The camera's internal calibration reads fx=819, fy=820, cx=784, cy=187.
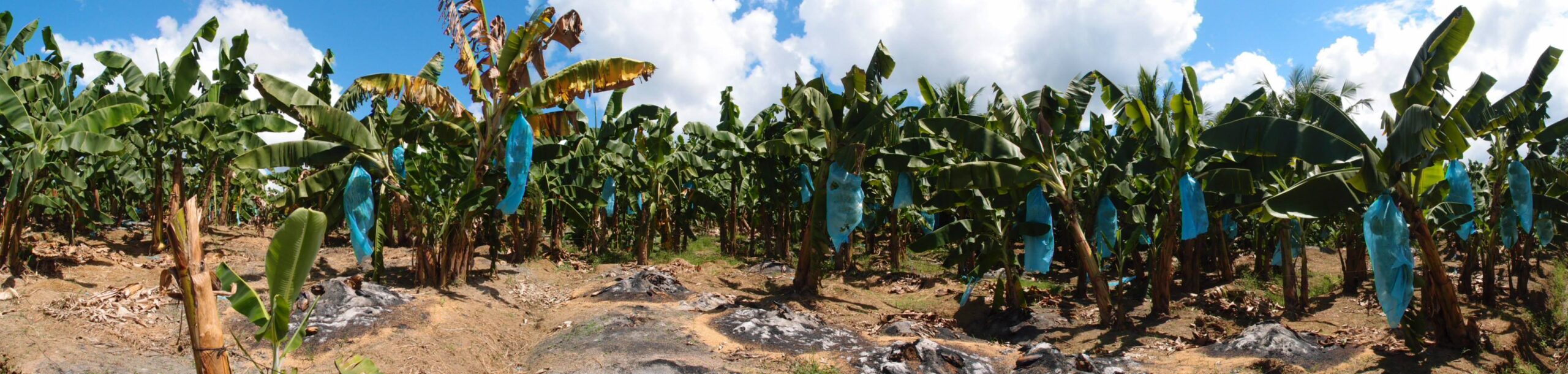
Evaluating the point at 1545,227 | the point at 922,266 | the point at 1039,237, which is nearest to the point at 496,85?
the point at 1039,237

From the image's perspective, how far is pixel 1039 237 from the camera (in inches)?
410

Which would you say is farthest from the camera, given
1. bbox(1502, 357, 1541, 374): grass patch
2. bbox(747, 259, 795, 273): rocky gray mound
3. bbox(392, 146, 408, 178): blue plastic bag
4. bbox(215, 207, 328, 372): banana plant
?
bbox(747, 259, 795, 273): rocky gray mound

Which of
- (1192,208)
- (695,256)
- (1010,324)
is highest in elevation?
(1192,208)

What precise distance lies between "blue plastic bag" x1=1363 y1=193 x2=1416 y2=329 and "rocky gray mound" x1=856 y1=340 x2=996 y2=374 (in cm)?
328

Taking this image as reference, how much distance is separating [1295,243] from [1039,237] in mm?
5753

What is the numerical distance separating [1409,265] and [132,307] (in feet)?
38.3

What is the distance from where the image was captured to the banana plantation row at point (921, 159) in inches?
291

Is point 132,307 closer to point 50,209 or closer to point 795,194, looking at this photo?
point 50,209

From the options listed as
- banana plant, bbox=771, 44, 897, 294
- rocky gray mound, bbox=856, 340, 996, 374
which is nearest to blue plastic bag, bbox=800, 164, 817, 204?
banana plant, bbox=771, 44, 897, 294

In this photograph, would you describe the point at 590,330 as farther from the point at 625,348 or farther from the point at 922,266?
the point at 922,266

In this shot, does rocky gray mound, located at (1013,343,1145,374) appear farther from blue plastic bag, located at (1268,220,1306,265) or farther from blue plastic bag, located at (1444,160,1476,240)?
blue plastic bag, located at (1268,220,1306,265)

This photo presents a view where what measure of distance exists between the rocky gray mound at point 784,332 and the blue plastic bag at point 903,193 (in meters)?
2.54

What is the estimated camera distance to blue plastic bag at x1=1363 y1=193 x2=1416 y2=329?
6.75 metres

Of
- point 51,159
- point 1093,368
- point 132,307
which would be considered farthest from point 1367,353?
point 51,159
